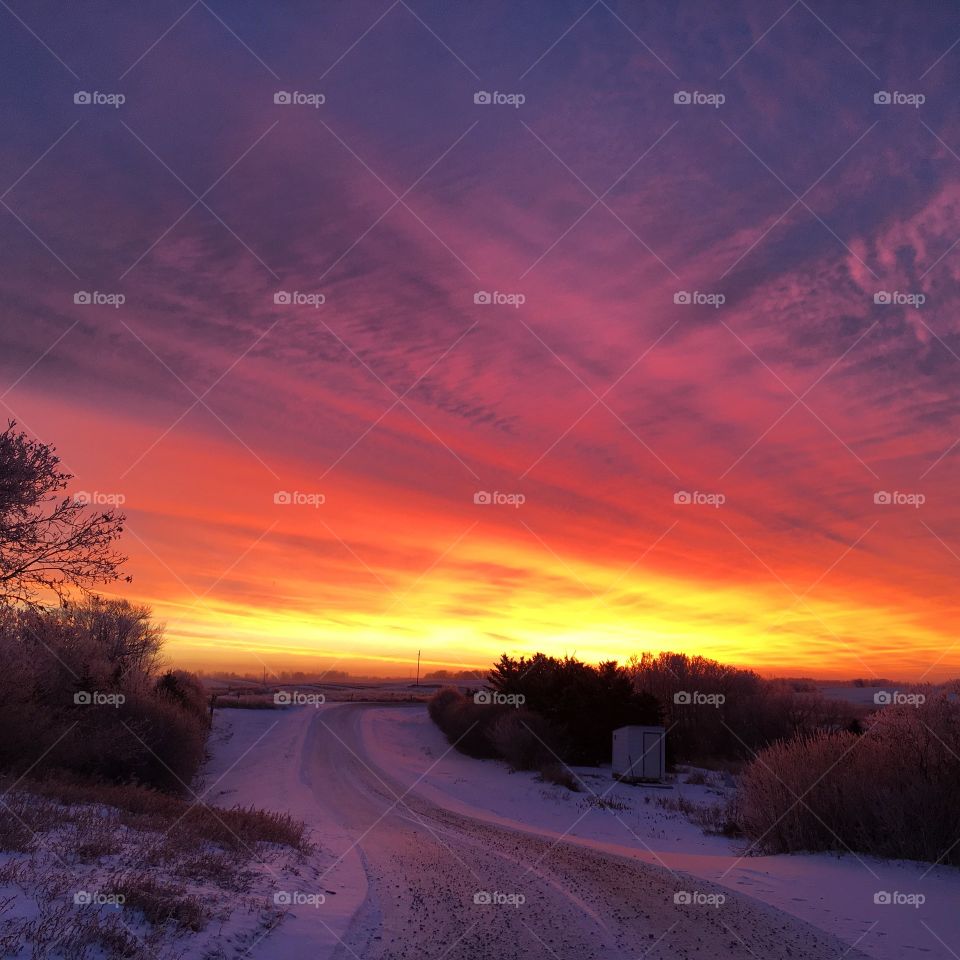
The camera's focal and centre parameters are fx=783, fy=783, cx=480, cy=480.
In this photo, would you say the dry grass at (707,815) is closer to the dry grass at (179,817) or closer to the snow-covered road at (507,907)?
the snow-covered road at (507,907)

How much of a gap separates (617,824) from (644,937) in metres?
13.1

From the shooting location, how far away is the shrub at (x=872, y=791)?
13.9 meters

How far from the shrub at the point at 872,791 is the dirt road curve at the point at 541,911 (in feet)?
12.7

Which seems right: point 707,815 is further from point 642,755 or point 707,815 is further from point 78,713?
point 78,713

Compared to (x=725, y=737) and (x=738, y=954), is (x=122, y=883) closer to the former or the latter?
(x=738, y=954)

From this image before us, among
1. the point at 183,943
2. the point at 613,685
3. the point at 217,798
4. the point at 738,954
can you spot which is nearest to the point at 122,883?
the point at 183,943

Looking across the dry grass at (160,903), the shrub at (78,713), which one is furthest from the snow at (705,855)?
the shrub at (78,713)

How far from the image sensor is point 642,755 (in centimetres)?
3047

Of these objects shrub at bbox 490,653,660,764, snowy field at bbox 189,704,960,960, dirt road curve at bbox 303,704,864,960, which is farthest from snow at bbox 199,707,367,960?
shrub at bbox 490,653,660,764

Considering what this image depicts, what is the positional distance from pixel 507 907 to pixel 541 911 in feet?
1.46

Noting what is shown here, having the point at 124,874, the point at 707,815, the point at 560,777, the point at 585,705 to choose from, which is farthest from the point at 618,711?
the point at 124,874

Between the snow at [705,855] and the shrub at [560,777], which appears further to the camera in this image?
the shrub at [560,777]

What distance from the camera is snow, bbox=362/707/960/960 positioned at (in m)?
9.95

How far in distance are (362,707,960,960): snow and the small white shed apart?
2.47 ft
